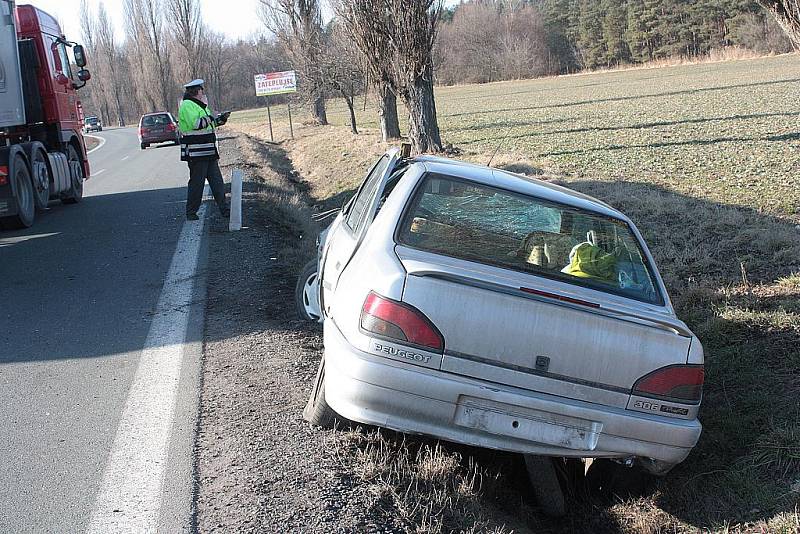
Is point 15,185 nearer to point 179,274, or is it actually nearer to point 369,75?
point 179,274

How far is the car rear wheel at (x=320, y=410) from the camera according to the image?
164 inches

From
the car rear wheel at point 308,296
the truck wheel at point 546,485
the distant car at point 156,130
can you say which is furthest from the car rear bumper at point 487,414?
the distant car at point 156,130

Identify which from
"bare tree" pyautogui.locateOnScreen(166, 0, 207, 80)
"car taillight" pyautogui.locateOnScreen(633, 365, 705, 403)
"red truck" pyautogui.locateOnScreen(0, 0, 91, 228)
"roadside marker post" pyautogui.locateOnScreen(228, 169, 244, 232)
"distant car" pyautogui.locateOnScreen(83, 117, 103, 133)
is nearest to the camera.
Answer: "car taillight" pyautogui.locateOnScreen(633, 365, 705, 403)

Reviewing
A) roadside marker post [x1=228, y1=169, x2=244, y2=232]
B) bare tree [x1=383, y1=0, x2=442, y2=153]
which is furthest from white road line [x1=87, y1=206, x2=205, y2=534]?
bare tree [x1=383, y1=0, x2=442, y2=153]

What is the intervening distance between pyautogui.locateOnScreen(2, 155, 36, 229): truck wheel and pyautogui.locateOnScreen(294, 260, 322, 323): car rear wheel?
664 cm

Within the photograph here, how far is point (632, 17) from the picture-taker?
85375mm

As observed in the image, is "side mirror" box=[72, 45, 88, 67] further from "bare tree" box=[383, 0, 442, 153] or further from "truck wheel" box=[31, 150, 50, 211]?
"bare tree" box=[383, 0, 442, 153]

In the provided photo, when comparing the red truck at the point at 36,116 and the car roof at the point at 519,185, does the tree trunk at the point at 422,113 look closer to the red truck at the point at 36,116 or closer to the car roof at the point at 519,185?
the red truck at the point at 36,116

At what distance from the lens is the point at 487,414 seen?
361cm

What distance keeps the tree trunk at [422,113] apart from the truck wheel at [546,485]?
14444 mm

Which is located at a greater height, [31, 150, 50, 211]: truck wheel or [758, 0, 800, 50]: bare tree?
[758, 0, 800, 50]: bare tree

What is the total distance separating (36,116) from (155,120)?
22224 millimetres

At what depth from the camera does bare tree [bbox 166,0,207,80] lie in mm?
53625

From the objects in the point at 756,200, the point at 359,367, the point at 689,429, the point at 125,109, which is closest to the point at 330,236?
the point at 359,367
